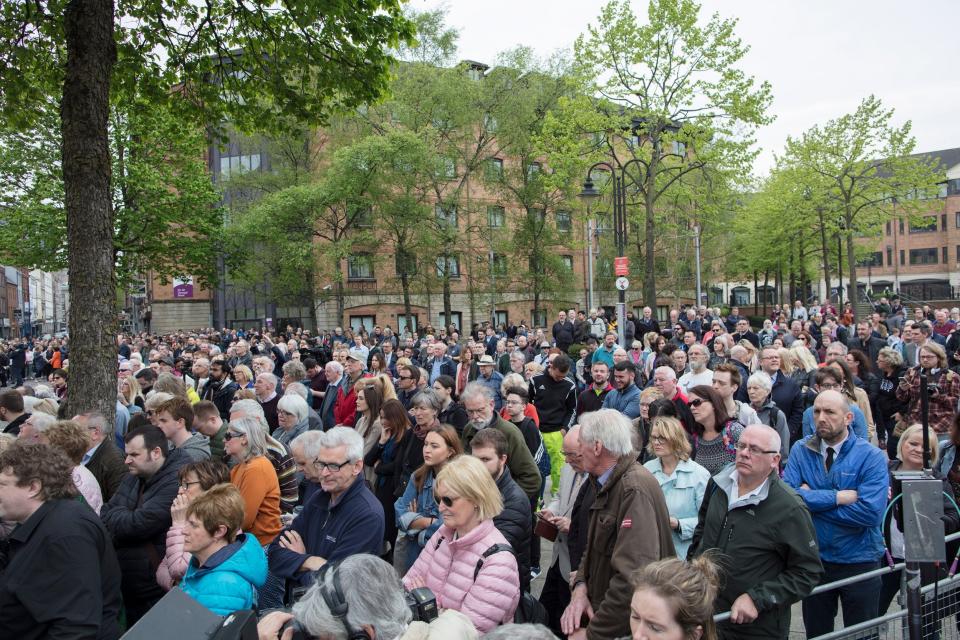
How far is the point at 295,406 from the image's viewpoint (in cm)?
684

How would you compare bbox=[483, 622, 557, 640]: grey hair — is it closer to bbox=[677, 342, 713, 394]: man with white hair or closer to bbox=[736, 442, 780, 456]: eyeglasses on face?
bbox=[736, 442, 780, 456]: eyeglasses on face

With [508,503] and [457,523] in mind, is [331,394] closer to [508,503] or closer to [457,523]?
[508,503]

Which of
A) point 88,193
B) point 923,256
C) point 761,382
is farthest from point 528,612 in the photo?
point 923,256

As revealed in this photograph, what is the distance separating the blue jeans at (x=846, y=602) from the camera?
4211 mm

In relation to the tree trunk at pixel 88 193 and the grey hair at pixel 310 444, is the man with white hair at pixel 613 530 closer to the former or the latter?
the grey hair at pixel 310 444

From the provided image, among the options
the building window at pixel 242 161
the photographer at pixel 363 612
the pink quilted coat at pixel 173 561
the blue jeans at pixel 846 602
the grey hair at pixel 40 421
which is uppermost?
the building window at pixel 242 161

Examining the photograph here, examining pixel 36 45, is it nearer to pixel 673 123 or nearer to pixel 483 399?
pixel 483 399

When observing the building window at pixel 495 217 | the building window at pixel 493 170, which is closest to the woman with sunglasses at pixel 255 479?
the building window at pixel 495 217

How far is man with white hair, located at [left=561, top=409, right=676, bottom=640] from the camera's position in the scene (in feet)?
11.3

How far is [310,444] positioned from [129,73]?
22.1 feet

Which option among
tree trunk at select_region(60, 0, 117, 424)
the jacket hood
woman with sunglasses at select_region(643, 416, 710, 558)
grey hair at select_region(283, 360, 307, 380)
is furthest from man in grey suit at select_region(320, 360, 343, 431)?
the jacket hood

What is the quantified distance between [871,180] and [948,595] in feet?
114

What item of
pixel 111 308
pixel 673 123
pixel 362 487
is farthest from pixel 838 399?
pixel 673 123

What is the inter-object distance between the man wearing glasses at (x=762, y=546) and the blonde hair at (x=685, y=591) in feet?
2.78
